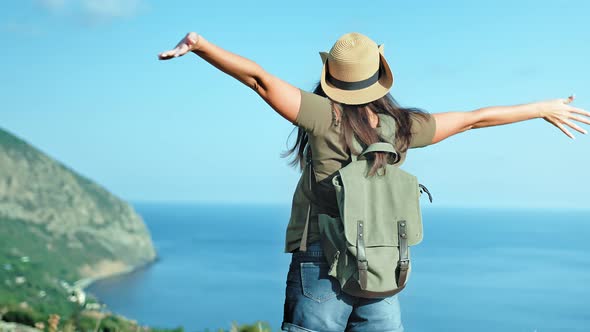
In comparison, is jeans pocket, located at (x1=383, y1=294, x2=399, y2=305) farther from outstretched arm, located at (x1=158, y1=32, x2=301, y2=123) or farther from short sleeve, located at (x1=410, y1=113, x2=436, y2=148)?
outstretched arm, located at (x1=158, y1=32, x2=301, y2=123)

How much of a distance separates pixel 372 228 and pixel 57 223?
→ 45.0 m

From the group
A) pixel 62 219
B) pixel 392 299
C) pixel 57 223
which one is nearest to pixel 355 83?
pixel 392 299

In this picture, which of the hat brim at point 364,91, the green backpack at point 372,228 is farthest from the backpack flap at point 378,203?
the hat brim at point 364,91

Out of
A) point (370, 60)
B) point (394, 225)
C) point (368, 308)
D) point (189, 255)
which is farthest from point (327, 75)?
point (189, 255)

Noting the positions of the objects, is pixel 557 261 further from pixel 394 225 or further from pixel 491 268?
pixel 394 225

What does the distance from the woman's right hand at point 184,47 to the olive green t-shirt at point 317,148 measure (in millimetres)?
457

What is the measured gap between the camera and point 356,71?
9.36 feet

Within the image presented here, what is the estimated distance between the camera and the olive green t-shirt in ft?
8.71

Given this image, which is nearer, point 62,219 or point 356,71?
point 356,71

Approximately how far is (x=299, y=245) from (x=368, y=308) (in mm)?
375

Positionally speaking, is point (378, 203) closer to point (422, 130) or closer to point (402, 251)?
point (402, 251)

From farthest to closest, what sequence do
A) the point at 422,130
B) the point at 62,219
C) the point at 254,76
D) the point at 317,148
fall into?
1. the point at 62,219
2. the point at 422,130
3. the point at 317,148
4. the point at 254,76

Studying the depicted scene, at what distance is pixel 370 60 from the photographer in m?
2.86

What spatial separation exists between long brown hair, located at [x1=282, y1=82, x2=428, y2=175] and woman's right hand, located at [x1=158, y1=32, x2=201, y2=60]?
1.90ft
